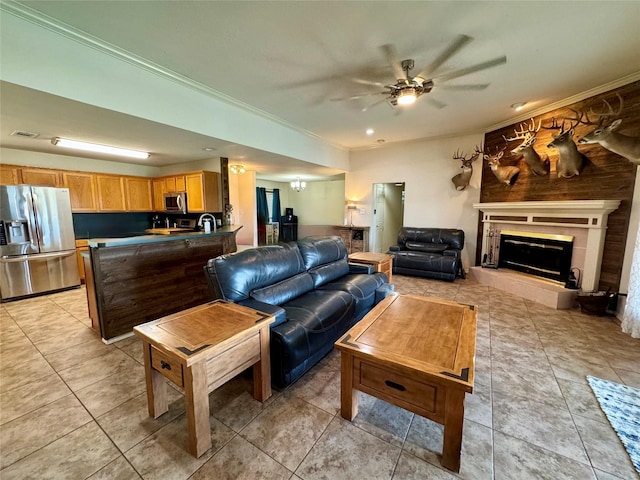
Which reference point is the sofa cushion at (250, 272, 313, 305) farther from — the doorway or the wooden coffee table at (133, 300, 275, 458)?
the doorway

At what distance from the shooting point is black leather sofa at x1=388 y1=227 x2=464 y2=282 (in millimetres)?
4832

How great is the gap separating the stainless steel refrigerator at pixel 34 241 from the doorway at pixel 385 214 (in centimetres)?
614

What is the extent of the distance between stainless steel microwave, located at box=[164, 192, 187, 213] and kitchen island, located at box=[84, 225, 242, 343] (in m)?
1.92

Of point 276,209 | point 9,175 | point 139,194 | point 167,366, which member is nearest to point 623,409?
point 167,366

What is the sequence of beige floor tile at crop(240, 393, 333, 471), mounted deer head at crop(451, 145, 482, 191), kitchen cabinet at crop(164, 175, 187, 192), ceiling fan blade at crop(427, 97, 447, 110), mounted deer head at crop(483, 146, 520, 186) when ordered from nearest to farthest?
beige floor tile at crop(240, 393, 333, 471) → ceiling fan blade at crop(427, 97, 447, 110) → mounted deer head at crop(483, 146, 520, 186) → kitchen cabinet at crop(164, 175, 187, 192) → mounted deer head at crop(451, 145, 482, 191)

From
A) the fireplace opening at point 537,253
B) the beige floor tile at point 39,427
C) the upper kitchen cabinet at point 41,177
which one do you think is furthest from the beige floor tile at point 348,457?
the upper kitchen cabinet at point 41,177

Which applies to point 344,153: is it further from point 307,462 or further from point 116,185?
point 307,462

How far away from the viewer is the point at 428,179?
5.78 metres

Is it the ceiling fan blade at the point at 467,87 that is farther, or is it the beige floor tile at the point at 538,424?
the ceiling fan blade at the point at 467,87

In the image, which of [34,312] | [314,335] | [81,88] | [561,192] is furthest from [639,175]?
[34,312]

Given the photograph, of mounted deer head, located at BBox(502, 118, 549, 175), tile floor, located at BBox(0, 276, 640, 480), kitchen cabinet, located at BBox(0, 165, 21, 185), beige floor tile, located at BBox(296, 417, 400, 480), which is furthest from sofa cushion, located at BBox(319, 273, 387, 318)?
kitchen cabinet, located at BBox(0, 165, 21, 185)

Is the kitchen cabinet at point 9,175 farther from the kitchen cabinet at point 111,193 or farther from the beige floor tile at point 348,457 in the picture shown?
the beige floor tile at point 348,457

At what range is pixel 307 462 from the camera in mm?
1370

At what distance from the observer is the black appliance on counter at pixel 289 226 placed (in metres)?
9.75
